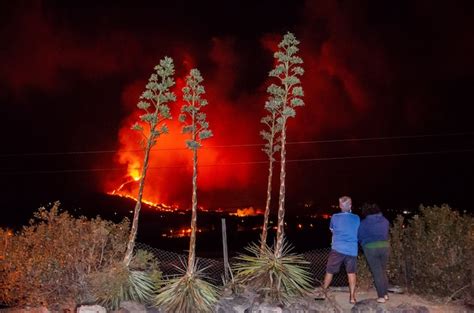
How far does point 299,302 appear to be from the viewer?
9.80 m

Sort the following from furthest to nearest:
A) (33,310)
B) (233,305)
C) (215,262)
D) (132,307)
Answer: (215,262) → (233,305) → (132,307) → (33,310)

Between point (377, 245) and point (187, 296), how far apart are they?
4.07 meters

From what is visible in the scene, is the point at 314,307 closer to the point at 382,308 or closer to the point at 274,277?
the point at 274,277

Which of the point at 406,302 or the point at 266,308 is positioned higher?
the point at 406,302

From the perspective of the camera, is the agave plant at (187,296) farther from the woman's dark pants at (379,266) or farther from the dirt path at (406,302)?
the woman's dark pants at (379,266)

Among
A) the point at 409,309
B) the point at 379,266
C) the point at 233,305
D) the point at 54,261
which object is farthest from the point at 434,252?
the point at 54,261

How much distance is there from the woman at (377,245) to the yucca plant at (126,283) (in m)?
4.48

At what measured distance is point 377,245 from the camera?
10320 mm

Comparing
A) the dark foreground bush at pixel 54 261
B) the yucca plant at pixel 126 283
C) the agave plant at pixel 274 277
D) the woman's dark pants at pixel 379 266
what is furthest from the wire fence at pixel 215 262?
the dark foreground bush at pixel 54 261

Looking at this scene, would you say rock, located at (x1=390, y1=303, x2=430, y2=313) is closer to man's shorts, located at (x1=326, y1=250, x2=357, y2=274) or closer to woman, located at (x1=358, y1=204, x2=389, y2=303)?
woman, located at (x1=358, y1=204, x2=389, y2=303)

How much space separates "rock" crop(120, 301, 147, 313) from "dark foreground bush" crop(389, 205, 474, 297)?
240 inches

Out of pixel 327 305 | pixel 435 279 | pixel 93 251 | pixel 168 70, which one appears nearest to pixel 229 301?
pixel 327 305

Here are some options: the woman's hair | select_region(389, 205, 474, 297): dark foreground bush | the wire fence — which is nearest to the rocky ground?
select_region(389, 205, 474, 297): dark foreground bush

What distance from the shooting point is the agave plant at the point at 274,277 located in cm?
995
